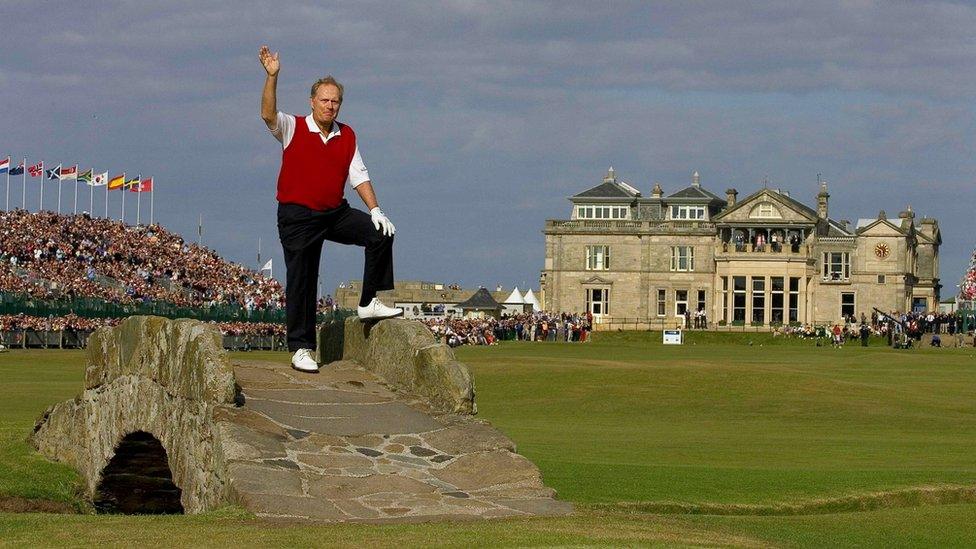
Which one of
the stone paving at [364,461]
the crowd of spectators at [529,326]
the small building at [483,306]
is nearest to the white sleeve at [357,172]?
the stone paving at [364,461]

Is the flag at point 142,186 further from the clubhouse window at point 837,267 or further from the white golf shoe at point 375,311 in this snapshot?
the white golf shoe at point 375,311

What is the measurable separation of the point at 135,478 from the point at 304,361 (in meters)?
3.87

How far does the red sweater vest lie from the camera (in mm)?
15367

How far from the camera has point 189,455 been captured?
14727 mm

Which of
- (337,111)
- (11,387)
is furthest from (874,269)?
(337,111)

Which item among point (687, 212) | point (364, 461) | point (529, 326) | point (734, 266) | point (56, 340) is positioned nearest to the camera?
point (364, 461)

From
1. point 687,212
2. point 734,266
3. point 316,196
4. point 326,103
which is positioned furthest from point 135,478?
point 687,212

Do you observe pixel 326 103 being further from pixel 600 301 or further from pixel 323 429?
pixel 600 301

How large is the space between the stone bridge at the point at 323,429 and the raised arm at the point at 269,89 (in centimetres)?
204

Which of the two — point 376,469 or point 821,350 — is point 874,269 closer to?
point 821,350

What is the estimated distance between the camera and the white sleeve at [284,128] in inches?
595

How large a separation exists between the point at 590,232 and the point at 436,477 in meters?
108

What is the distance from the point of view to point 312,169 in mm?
15477

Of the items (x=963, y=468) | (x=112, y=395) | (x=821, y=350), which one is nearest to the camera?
(x=112, y=395)
